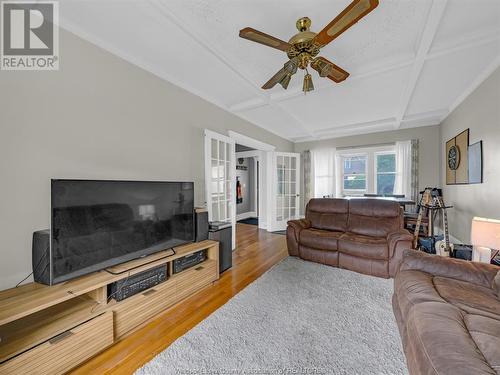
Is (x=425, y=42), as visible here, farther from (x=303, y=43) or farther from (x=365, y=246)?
(x=365, y=246)

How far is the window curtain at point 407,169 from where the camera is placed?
4434 mm

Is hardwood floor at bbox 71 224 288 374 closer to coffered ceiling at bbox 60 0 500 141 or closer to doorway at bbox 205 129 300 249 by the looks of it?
doorway at bbox 205 129 300 249

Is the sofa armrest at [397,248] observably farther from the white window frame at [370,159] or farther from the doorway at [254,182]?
the white window frame at [370,159]

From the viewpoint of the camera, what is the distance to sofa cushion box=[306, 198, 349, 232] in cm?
330

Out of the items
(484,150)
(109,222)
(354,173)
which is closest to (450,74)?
(484,150)

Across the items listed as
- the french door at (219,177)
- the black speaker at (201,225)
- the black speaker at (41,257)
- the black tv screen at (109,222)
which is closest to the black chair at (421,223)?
the french door at (219,177)

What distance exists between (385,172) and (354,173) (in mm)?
677

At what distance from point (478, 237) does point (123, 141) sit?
136 inches

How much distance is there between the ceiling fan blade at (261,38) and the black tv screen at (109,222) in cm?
153

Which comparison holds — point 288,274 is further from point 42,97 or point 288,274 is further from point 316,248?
point 42,97

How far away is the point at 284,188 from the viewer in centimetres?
545

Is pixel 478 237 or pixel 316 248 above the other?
pixel 478 237

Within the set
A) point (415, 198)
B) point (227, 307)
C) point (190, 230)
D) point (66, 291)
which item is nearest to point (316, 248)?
point (227, 307)

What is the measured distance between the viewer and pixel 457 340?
94 centimetres
